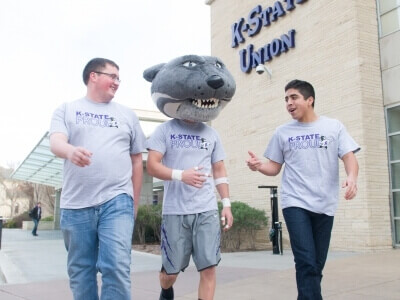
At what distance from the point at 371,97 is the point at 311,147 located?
6527mm

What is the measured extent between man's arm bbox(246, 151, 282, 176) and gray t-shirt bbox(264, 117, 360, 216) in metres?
0.15

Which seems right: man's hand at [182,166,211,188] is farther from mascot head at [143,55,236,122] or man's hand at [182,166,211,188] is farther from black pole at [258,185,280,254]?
black pole at [258,185,280,254]

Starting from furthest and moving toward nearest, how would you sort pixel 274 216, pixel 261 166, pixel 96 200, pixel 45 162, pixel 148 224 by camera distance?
pixel 45 162 < pixel 148 224 < pixel 274 216 < pixel 261 166 < pixel 96 200

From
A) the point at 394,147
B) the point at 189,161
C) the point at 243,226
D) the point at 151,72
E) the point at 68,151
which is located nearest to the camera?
the point at 68,151

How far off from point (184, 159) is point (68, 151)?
3.84 feet

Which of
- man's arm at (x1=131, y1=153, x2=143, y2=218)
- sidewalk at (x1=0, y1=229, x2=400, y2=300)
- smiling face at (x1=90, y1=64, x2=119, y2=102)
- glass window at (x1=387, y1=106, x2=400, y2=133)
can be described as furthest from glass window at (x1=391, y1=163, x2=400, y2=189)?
smiling face at (x1=90, y1=64, x2=119, y2=102)

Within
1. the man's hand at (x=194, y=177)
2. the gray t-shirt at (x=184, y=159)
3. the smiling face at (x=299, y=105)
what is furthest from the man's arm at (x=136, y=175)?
the smiling face at (x=299, y=105)

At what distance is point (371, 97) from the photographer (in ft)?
31.4

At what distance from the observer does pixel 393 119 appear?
9742mm

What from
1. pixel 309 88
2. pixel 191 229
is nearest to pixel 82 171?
pixel 191 229

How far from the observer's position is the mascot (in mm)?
3623

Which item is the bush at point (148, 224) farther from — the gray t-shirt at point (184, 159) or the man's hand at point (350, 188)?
the man's hand at point (350, 188)

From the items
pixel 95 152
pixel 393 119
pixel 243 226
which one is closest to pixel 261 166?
pixel 95 152

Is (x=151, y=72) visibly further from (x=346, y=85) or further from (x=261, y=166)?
(x=346, y=85)
